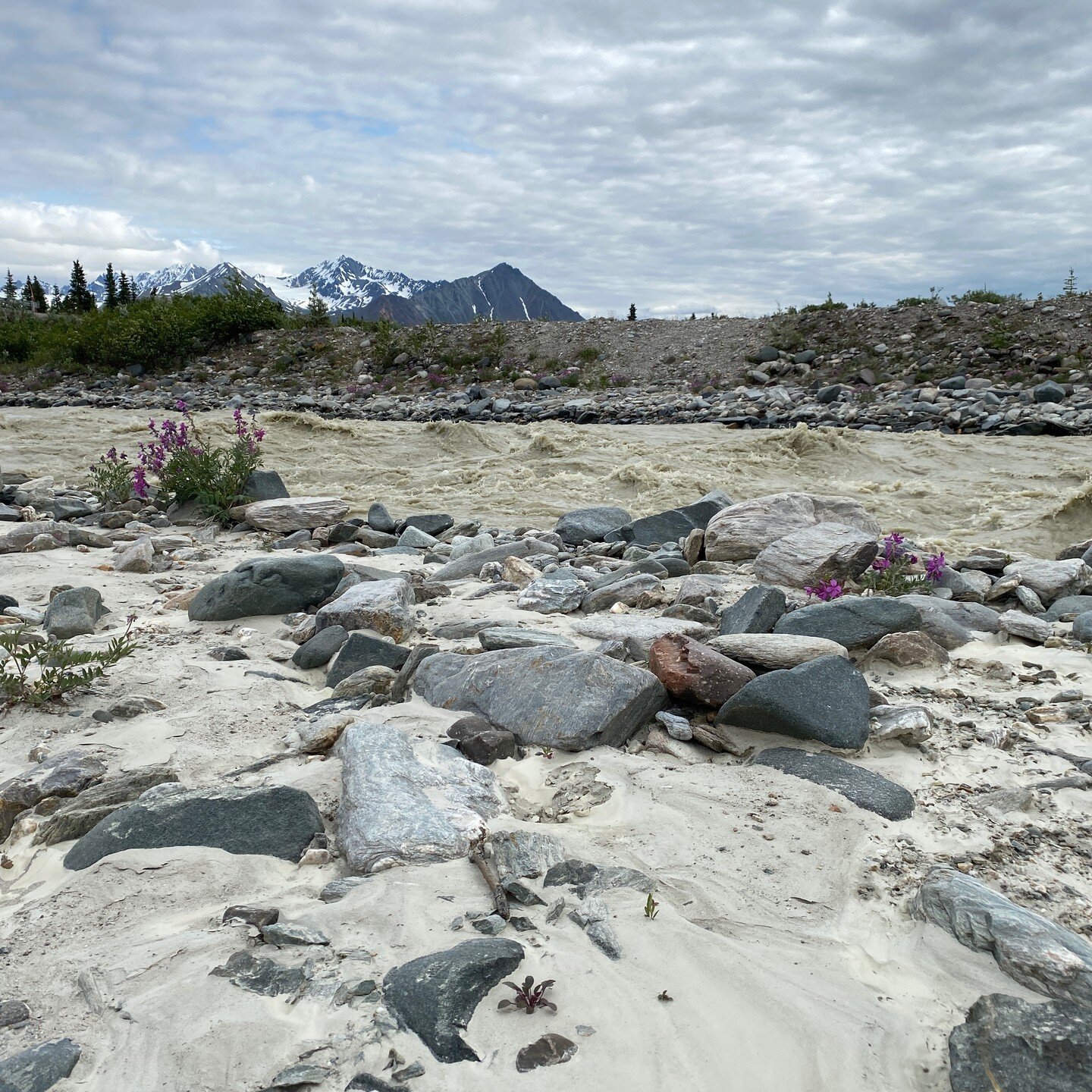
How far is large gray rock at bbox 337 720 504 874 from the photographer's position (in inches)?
91.7

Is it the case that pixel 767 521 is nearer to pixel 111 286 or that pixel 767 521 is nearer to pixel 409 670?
pixel 409 670

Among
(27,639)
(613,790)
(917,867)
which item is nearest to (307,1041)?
(613,790)

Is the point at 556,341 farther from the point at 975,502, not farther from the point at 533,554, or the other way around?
the point at 533,554

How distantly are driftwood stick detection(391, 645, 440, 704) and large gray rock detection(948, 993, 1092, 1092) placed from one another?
2252 millimetres

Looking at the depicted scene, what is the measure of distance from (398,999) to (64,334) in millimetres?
23783

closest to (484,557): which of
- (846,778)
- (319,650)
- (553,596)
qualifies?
(553,596)

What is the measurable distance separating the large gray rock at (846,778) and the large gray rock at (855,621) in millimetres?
927

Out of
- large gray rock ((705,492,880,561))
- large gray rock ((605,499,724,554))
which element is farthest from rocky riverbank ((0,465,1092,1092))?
large gray rock ((605,499,724,554))

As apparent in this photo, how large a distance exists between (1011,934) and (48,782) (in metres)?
2.66

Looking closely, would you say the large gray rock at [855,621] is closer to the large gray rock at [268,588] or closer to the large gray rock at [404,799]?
the large gray rock at [404,799]

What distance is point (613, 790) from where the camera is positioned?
8.93 feet

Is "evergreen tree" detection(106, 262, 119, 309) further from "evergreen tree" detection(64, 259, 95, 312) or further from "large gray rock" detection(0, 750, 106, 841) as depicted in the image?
"large gray rock" detection(0, 750, 106, 841)

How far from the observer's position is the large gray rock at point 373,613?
13.5ft

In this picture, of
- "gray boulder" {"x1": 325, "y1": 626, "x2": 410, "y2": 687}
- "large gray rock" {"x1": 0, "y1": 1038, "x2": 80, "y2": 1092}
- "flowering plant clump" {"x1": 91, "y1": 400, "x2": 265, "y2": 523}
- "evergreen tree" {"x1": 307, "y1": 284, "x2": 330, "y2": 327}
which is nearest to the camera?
"large gray rock" {"x1": 0, "y1": 1038, "x2": 80, "y2": 1092}
